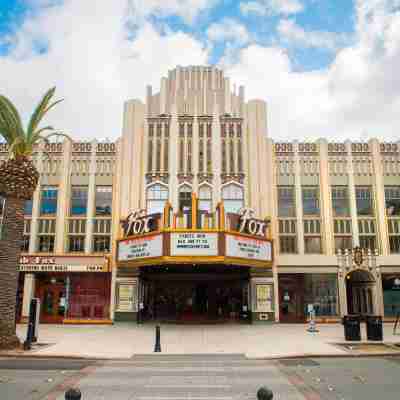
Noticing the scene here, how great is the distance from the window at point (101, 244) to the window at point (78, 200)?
253 cm

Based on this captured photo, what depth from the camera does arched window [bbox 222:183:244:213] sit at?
108 ft

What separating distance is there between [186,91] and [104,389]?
2838 centimetres

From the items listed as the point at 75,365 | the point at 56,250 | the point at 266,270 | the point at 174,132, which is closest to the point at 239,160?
the point at 174,132

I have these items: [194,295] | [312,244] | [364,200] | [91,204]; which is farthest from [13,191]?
[364,200]

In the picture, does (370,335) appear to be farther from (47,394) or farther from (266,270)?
(47,394)

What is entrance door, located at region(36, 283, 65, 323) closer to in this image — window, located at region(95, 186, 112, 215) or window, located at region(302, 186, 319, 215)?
window, located at region(95, 186, 112, 215)

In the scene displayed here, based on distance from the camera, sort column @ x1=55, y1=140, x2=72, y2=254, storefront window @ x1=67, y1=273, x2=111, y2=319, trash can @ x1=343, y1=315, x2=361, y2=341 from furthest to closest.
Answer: column @ x1=55, y1=140, x2=72, y2=254 → storefront window @ x1=67, y1=273, x2=111, y2=319 → trash can @ x1=343, y1=315, x2=361, y2=341

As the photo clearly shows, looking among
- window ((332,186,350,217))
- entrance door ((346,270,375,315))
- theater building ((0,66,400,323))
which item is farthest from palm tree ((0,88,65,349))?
entrance door ((346,270,375,315))

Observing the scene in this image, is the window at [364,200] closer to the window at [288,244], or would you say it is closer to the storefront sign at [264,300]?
the window at [288,244]

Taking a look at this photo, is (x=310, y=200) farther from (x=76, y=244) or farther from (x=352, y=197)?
(x=76, y=244)

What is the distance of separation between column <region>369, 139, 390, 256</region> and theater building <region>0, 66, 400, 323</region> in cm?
8

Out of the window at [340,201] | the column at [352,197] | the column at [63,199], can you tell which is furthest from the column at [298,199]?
the column at [63,199]

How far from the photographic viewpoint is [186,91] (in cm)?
3525

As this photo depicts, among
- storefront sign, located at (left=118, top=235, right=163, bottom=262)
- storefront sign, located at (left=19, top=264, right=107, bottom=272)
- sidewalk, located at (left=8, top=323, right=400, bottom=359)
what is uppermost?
storefront sign, located at (left=118, top=235, right=163, bottom=262)
